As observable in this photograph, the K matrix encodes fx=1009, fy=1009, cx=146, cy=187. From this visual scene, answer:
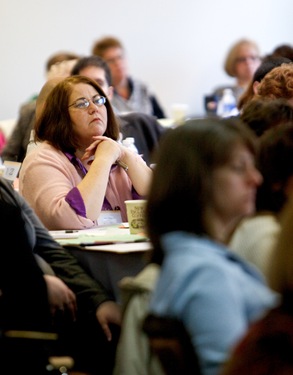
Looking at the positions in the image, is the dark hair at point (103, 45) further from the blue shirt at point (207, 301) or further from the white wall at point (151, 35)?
the blue shirt at point (207, 301)

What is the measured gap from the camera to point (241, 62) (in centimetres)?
916

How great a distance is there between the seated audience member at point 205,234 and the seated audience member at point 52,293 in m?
0.98

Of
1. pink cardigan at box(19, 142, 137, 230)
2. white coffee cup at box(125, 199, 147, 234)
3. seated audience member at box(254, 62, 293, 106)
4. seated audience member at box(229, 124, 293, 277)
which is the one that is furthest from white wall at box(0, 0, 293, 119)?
seated audience member at box(229, 124, 293, 277)

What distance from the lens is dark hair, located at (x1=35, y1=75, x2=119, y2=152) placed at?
432cm

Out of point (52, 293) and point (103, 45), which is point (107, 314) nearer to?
point (52, 293)

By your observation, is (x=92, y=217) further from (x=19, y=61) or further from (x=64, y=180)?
(x=19, y=61)

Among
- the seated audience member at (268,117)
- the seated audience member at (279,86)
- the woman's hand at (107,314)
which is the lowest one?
the woman's hand at (107,314)

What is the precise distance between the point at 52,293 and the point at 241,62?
6.12m

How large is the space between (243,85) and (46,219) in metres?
5.15

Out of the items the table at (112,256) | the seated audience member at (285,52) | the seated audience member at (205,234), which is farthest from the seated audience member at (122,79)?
the seated audience member at (205,234)

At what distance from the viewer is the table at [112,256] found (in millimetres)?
3371

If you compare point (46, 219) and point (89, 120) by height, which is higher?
point (89, 120)

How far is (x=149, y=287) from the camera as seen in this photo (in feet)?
7.95

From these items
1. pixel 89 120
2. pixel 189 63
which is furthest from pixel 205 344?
pixel 189 63
